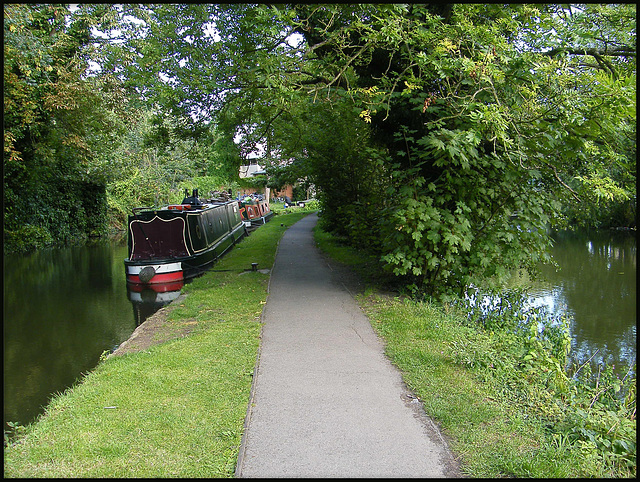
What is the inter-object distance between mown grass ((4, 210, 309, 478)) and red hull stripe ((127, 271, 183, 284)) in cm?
678

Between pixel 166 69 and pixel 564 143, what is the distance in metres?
7.01

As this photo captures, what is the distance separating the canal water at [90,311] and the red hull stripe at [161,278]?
0.37m

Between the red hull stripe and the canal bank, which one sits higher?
the canal bank

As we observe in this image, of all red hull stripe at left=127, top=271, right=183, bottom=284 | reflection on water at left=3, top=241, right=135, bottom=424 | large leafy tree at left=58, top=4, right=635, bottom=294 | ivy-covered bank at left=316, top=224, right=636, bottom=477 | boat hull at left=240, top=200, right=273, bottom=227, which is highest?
large leafy tree at left=58, top=4, right=635, bottom=294

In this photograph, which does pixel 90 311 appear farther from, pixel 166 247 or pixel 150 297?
pixel 166 247

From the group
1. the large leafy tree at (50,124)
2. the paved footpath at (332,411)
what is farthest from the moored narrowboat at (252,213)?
the paved footpath at (332,411)

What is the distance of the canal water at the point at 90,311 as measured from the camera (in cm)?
759

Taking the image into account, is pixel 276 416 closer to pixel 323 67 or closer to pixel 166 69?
pixel 323 67

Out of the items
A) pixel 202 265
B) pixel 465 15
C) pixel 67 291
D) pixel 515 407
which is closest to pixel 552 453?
pixel 515 407

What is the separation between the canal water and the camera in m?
7.59

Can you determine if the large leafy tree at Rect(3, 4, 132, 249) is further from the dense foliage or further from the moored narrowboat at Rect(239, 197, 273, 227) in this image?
the dense foliage

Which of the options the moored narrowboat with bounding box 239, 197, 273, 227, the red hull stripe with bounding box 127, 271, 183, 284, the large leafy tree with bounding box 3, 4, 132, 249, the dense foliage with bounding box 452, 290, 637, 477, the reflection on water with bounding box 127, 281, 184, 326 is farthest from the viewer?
the moored narrowboat with bounding box 239, 197, 273, 227

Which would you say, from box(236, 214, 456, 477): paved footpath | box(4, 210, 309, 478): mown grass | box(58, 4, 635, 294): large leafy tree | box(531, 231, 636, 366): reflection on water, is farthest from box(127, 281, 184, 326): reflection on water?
box(531, 231, 636, 366): reflection on water

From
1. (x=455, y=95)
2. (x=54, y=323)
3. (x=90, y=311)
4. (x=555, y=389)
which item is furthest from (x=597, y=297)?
(x=54, y=323)
